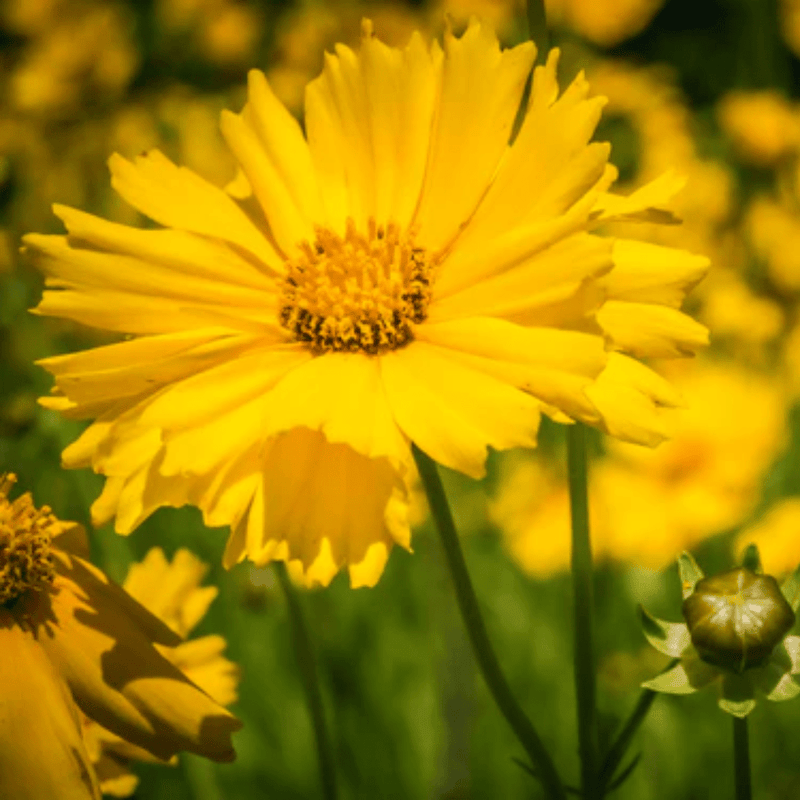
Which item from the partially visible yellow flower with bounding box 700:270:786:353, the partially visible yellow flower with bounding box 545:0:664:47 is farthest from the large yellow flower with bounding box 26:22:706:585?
the partially visible yellow flower with bounding box 545:0:664:47

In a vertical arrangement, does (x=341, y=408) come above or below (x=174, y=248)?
below

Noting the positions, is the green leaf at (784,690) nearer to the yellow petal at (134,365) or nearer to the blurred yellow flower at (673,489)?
the yellow petal at (134,365)

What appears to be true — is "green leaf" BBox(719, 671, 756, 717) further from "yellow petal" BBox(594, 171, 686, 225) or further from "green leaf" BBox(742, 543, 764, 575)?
"yellow petal" BBox(594, 171, 686, 225)

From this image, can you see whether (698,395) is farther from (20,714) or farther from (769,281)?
(20,714)

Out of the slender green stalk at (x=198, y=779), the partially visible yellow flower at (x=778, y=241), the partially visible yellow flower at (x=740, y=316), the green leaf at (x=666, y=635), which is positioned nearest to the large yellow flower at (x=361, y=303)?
the green leaf at (x=666, y=635)

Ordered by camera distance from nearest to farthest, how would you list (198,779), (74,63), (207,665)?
1. (207,665)
2. (198,779)
3. (74,63)

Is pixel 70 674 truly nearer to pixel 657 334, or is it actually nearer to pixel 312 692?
pixel 312 692

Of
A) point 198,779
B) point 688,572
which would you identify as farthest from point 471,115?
point 198,779
